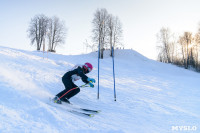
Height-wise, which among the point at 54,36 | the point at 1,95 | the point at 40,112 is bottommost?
the point at 40,112

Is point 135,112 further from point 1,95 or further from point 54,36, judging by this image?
point 54,36

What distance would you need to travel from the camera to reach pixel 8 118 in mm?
2324

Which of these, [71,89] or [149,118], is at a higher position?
[71,89]

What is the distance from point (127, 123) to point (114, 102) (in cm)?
211

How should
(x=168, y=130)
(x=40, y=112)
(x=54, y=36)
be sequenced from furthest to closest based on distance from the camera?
1. (x=54, y=36)
2. (x=168, y=130)
3. (x=40, y=112)

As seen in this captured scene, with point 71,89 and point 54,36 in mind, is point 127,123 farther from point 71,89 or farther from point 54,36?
point 54,36

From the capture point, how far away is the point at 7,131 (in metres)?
2.01

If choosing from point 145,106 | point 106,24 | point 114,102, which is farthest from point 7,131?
point 106,24

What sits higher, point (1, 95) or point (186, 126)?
point (1, 95)

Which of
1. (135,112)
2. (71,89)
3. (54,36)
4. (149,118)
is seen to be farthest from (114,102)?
(54,36)

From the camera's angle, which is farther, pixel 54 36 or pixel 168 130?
pixel 54 36

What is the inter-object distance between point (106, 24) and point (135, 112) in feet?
89.9

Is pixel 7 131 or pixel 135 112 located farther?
pixel 135 112

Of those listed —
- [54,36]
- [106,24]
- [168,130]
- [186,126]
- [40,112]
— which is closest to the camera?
[40,112]
